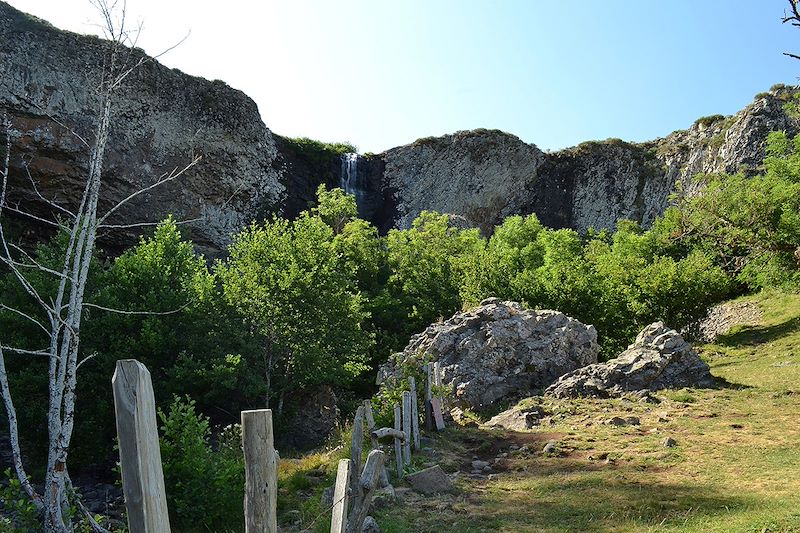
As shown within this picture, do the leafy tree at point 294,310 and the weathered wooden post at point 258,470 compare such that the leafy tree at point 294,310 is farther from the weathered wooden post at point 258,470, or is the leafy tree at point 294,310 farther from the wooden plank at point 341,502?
the weathered wooden post at point 258,470

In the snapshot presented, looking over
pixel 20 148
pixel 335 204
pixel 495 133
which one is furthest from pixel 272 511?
pixel 495 133

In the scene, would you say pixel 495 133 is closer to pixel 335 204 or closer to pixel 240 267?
pixel 335 204

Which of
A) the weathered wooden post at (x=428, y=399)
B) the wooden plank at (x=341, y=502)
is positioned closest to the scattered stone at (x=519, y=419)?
the weathered wooden post at (x=428, y=399)

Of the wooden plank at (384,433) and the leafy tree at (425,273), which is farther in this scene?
the leafy tree at (425,273)

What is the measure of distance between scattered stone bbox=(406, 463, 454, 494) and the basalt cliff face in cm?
1527

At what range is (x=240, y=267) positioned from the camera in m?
20.8

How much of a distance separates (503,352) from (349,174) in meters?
32.9

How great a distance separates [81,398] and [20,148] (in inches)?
814

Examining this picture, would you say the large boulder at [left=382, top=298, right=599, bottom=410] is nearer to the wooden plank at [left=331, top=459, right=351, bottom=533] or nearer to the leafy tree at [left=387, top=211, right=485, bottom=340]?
the leafy tree at [left=387, top=211, right=485, bottom=340]

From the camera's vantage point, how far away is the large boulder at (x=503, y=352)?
19.2 meters

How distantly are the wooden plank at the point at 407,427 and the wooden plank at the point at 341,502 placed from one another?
621 centimetres

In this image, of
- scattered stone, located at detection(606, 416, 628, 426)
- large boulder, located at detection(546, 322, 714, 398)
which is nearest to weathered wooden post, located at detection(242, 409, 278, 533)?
scattered stone, located at detection(606, 416, 628, 426)

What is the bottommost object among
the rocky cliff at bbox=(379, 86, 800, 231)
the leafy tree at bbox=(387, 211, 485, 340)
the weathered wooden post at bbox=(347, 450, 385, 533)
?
the weathered wooden post at bbox=(347, 450, 385, 533)

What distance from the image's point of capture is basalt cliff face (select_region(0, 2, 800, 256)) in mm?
33500
